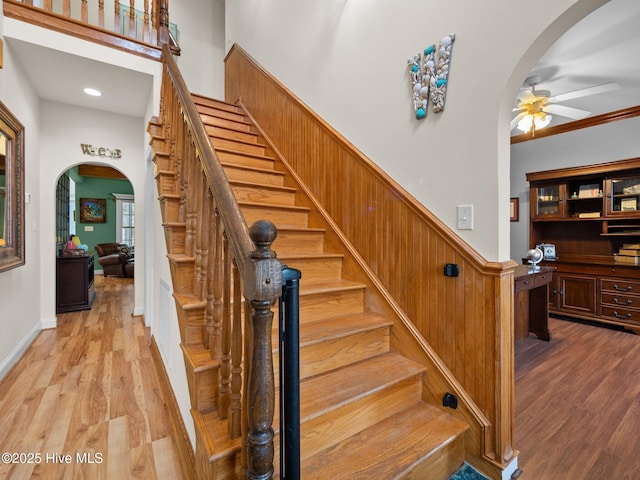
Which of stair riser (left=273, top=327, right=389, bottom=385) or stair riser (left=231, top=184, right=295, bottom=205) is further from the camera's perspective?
stair riser (left=231, top=184, right=295, bottom=205)

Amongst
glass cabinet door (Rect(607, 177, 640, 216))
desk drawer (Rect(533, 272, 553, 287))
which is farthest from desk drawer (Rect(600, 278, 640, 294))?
desk drawer (Rect(533, 272, 553, 287))

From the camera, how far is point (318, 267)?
7.27 feet

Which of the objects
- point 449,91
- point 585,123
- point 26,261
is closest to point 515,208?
point 585,123

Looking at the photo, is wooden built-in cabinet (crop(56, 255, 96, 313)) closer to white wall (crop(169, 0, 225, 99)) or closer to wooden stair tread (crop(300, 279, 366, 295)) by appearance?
white wall (crop(169, 0, 225, 99))

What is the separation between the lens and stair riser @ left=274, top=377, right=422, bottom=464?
130cm

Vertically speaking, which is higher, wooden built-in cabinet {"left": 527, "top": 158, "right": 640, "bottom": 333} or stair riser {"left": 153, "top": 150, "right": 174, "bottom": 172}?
stair riser {"left": 153, "top": 150, "right": 174, "bottom": 172}

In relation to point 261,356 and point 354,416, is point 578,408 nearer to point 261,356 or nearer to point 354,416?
point 354,416

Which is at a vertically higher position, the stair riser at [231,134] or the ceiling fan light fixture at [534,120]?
the ceiling fan light fixture at [534,120]

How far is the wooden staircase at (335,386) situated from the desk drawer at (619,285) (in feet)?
12.0

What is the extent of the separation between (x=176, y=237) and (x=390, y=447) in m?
1.56

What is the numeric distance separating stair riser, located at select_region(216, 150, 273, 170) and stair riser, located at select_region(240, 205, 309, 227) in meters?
0.70

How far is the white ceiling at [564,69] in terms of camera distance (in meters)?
2.46

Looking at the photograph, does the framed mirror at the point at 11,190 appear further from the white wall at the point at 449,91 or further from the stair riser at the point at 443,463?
the stair riser at the point at 443,463

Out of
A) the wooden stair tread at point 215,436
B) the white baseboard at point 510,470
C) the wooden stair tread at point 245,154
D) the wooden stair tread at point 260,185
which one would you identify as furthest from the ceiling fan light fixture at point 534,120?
the wooden stair tread at point 215,436
